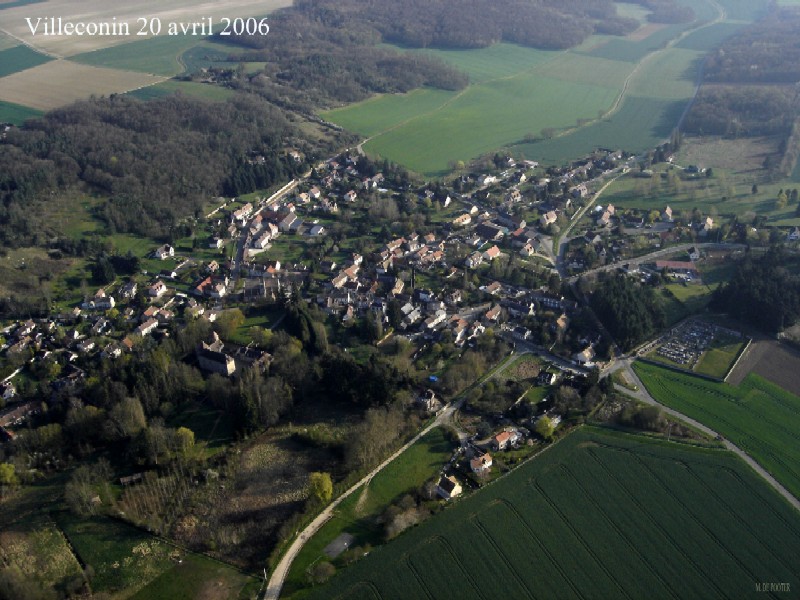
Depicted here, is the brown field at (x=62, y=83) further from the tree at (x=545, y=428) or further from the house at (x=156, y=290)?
the tree at (x=545, y=428)

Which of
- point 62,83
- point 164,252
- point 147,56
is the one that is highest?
point 147,56

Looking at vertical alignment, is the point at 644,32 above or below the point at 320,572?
above

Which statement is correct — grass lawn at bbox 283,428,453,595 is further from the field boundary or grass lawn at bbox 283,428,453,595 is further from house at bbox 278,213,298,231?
house at bbox 278,213,298,231

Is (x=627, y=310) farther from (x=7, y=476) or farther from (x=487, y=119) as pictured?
(x=487, y=119)

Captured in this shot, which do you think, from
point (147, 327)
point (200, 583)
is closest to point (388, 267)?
point (147, 327)

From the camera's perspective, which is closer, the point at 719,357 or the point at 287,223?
the point at 719,357

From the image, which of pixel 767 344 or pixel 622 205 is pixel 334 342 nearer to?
pixel 767 344

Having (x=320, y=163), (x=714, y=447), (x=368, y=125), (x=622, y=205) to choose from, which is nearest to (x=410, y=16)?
(x=368, y=125)
